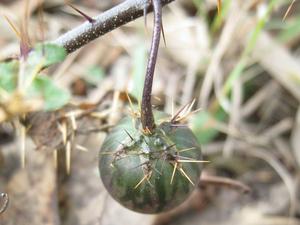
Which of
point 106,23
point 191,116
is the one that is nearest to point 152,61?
point 106,23

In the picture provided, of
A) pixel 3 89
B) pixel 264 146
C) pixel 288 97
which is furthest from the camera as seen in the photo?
pixel 288 97

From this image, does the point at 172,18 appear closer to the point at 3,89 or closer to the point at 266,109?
the point at 266,109

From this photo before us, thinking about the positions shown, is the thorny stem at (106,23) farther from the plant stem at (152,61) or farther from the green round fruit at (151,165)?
the green round fruit at (151,165)

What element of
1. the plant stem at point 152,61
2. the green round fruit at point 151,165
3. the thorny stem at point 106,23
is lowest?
the green round fruit at point 151,165

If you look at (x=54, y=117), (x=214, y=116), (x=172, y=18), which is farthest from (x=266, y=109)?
(x=54, y=117)

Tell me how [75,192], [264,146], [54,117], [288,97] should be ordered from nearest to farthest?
[54,117] < [75,192] < [264,146] < [288,97]

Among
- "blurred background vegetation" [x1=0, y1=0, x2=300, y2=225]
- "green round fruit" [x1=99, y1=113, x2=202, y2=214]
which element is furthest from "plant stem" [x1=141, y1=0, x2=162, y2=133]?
"blurred background vegetation" [x1=0, y1=0, x2=300, y2=225]

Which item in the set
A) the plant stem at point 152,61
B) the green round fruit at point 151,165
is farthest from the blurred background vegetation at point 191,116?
the plant stem at point 152,61
